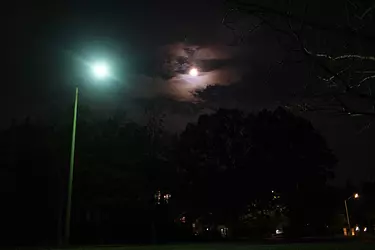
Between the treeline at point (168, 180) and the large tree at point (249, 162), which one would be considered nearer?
the treeline at point (168, 180)

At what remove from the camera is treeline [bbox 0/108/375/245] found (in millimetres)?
37719

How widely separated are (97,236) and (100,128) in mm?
10767

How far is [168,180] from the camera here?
48.3 m

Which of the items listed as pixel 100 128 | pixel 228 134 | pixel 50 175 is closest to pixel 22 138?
pixel 50 175

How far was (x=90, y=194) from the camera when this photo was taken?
3884 centimetres

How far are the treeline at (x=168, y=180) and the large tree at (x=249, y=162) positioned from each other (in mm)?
135

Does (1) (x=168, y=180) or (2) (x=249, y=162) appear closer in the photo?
(1) (x=168, y=180)

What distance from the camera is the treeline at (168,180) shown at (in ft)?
124

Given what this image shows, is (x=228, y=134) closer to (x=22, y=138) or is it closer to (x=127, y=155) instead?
(x=127, y=155)

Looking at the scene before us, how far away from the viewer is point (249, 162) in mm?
60000

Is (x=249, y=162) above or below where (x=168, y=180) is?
above

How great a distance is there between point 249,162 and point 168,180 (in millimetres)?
15514

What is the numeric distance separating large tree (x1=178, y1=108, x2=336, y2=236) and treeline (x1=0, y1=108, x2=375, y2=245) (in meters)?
0.14

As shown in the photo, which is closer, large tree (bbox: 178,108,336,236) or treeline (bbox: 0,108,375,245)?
treeline (bbox: 0,108,375,245)
